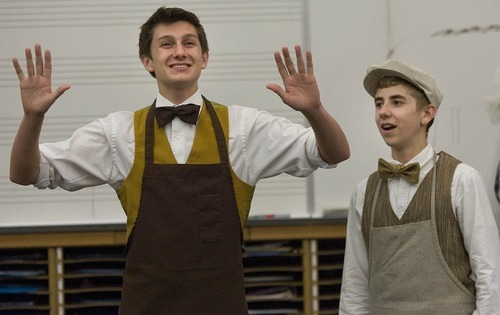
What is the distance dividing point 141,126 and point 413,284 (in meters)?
0.91

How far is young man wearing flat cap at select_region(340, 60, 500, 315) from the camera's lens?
2.52 meters

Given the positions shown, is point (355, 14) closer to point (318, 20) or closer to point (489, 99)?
point (318, 20)

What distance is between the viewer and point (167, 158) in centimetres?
244

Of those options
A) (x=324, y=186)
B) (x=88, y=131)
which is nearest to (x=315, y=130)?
(x=88, y=131)

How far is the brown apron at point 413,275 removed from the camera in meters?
2.53

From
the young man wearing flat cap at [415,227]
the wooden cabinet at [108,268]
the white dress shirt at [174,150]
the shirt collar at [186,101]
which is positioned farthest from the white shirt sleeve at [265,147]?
the wooden cabinet at [108,268]

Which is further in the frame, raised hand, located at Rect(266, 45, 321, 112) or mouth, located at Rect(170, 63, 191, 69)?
mouth, located at Rect(170, 63, 191, 69)

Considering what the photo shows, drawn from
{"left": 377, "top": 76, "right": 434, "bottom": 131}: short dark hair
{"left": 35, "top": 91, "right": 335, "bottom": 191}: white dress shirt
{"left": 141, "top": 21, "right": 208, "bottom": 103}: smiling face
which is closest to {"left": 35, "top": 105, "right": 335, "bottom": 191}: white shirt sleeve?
{"left": 35, "top": 91, "right": 335, "bottom": 191}: white dress shirt

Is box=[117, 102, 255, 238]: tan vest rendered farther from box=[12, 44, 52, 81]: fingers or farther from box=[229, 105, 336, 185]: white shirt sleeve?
box=[12, 44, 52, 81]: fingers

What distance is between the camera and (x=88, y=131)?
8.18ft

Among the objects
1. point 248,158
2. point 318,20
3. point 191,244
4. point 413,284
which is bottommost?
point 413,284

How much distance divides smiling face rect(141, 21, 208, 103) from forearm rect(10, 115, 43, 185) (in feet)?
1.24

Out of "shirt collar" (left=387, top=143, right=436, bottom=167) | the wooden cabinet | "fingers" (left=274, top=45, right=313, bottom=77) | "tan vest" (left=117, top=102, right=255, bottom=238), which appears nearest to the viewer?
"fingers" (left=274, top=45, right=313, bottom=77)

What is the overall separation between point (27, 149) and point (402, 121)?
111cm
